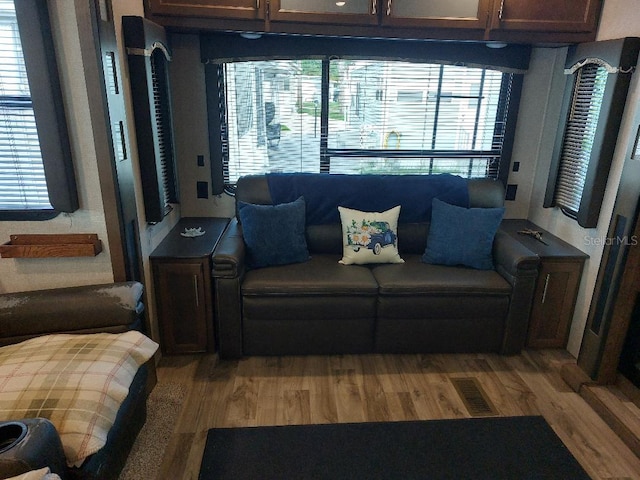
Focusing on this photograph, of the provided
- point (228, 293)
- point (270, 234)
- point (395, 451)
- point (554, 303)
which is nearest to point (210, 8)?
point (270, 234)

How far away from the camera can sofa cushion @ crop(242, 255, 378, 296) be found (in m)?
2.54

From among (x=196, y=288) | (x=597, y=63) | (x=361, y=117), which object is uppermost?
(x=597, y=63)

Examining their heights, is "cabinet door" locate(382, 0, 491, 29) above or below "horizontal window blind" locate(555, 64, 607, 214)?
above

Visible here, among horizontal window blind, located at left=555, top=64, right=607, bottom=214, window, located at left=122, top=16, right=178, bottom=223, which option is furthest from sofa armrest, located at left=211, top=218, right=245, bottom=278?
horizontal window blind, located at left=555, top=64, right=607, bottom=214

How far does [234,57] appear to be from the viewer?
2891 millimetres

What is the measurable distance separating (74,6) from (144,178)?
2.93 feet

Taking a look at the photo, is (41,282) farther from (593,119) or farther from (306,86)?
(593,119)

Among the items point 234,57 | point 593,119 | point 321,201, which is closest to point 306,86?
point 234,57

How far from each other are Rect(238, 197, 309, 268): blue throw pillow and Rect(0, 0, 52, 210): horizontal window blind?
3.61 ft

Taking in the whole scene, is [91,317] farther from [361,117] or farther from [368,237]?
[361,117]

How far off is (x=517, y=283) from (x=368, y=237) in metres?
0.96

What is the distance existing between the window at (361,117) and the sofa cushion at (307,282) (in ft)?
3.13

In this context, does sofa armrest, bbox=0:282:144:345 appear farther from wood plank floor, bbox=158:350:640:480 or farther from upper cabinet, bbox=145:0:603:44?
upper cabinet, bbox=145:0:603:44

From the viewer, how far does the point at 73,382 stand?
158 centimetres
